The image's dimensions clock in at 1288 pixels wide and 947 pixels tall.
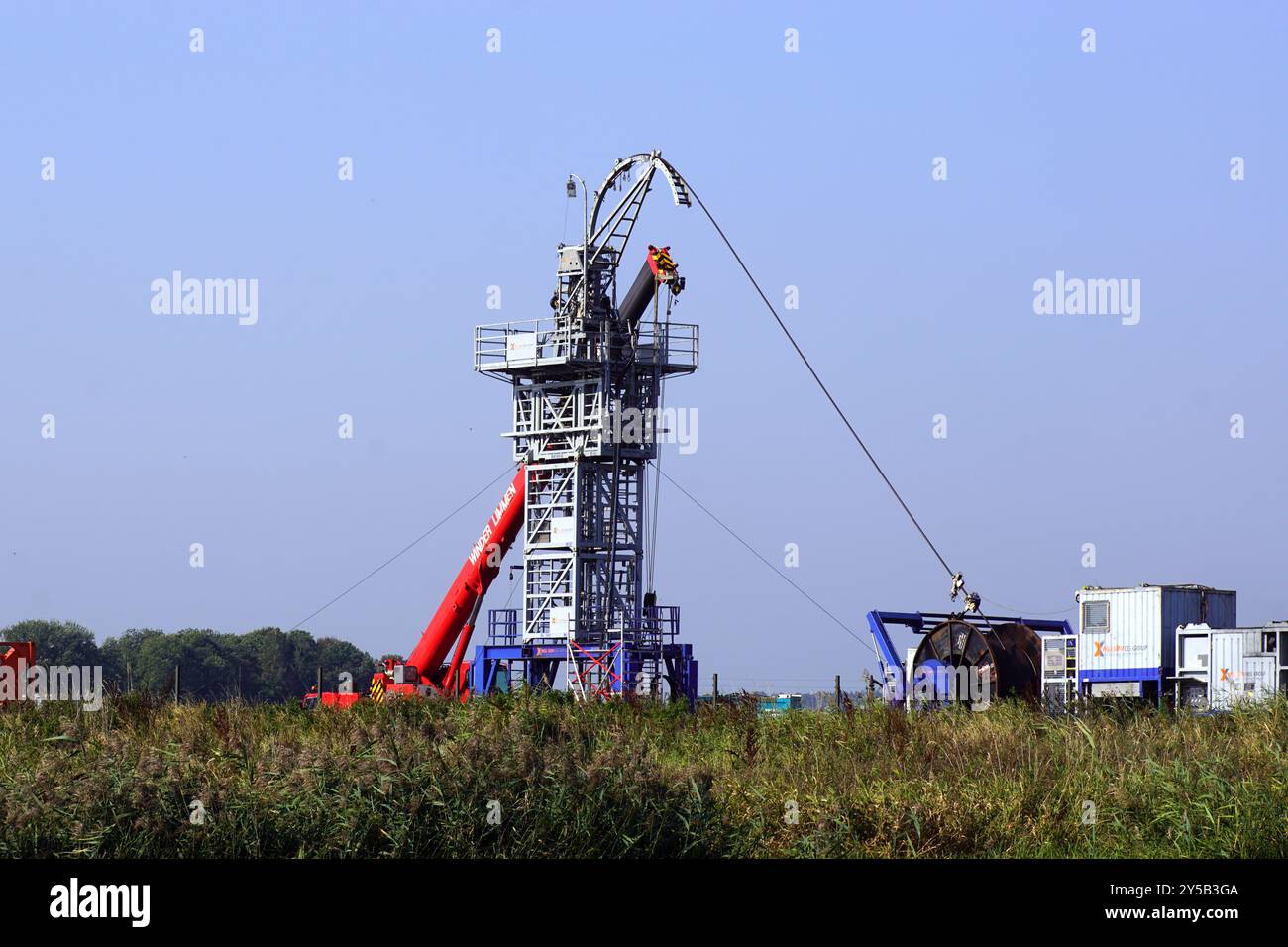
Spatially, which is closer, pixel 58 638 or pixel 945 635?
pixel 945 635

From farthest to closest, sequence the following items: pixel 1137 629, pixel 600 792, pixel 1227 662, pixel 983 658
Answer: pixel 983 658 < pixel 1137 629 < pixel 1227 662 < pixel 600 792

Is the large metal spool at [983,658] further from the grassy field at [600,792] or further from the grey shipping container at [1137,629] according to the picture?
the grassy field at [600,792]

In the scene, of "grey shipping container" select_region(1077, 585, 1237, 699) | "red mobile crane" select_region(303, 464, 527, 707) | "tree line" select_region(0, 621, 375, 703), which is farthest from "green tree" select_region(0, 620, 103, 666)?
"grey shipping container" select_region(1077, 585, 1237, 699)

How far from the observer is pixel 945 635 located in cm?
4334

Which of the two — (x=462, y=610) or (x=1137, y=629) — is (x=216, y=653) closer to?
(x=462, y=610)

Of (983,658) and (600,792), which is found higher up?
(600,792)

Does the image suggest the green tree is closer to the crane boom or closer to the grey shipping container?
the crane boom

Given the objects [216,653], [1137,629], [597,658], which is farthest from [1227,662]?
[216,653]

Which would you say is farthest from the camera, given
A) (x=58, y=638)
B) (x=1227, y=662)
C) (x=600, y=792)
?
(x=58, y=638)

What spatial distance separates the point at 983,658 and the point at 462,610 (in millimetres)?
19673

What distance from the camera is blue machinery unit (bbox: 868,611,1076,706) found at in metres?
42.5

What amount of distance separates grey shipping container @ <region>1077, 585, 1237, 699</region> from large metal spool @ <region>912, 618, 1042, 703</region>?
7.00 feet
